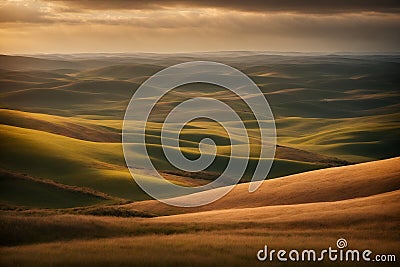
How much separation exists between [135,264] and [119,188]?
1364 inches

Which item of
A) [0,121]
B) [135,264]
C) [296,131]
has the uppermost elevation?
[296,131]

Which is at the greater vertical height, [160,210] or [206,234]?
[160,210]

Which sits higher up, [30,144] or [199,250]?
[30,144]

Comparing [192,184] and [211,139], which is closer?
[192,184]

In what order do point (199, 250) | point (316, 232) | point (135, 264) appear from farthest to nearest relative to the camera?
point (316, 232) → point (199, 250) → point (135, 264)

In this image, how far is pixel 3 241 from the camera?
2211 centimetres

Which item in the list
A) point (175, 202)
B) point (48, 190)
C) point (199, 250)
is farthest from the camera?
point (48, 190)

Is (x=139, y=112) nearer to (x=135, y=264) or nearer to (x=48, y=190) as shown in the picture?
(x=48, y=190)

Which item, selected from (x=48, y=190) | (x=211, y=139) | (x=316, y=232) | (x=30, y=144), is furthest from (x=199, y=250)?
(x=211, y=139)

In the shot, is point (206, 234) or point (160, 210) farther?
point (160, 210)

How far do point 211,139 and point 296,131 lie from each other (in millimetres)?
50540

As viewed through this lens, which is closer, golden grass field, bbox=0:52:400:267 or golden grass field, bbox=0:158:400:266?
golden grass field, bbox=0:158:400:266

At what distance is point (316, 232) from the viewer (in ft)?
77.8

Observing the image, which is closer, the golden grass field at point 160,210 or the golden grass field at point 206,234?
the golden grass field at point 206,234
